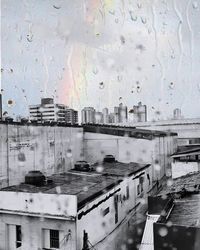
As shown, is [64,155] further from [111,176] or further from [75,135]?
[111,176]

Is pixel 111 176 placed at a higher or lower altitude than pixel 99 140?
lower

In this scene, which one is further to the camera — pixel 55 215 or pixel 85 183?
pixel 85 183

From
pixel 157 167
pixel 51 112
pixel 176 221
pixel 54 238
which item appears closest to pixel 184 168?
pixel 157 167

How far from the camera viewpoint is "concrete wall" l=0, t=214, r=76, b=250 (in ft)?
34.5

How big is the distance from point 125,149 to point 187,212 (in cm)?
1315

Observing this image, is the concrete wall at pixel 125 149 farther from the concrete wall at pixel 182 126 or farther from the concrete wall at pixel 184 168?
the concrete wall at pixel 182 126

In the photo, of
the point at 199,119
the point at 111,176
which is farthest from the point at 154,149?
the point at 199,119

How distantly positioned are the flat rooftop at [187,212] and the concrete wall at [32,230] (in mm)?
3232

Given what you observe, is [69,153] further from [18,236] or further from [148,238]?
[148,238]

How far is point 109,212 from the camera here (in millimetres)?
13531

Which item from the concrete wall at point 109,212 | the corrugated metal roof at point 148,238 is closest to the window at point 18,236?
the concrete wall at point 109,212

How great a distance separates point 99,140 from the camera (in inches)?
937

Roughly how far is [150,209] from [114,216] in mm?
2531

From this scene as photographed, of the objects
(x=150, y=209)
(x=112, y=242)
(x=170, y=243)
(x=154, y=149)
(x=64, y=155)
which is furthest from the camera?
(x=154, y=149)
